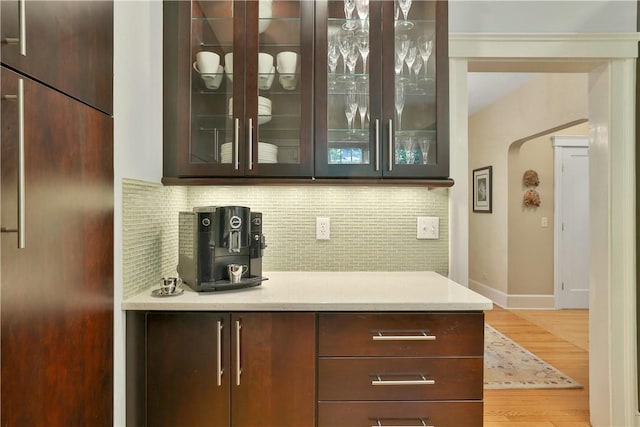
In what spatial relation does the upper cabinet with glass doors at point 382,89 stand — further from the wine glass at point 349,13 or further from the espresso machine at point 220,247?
the espresso machine at point 220,247

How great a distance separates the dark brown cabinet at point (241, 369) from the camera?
1.43 meters

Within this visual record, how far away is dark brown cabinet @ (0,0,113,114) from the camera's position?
91cm

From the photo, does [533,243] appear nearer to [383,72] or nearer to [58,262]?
[383,72]

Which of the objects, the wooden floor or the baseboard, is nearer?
the wooden floor

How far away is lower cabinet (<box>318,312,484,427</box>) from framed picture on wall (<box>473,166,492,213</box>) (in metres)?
4.22

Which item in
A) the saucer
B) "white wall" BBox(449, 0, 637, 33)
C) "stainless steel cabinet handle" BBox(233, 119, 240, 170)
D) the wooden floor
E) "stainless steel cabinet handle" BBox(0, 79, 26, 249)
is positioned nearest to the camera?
"stainless steel cabinet handle" BBox(0, 79, 26, 249)

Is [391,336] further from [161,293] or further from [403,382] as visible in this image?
[161,293]

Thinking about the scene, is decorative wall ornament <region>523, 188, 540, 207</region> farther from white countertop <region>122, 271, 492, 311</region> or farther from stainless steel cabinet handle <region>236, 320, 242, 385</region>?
stainless steel cabinet handle <region>236, 320, 242, 385</region>

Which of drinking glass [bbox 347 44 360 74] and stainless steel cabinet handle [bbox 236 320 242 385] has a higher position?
drinking glass [bbox 347 44 360 74]

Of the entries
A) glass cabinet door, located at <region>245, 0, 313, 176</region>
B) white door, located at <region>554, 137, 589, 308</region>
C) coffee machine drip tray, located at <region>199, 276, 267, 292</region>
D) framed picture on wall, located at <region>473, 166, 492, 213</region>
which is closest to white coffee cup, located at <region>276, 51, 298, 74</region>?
glass cabinet door, located at <region>245, 0, 313, 176</region>

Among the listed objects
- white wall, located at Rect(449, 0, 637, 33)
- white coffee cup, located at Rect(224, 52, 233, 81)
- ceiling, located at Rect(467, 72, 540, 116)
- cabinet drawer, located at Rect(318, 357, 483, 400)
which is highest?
ceiling, located at Rect(467, 72, 540, 116)

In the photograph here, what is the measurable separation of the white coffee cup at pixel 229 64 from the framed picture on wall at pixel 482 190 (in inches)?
174

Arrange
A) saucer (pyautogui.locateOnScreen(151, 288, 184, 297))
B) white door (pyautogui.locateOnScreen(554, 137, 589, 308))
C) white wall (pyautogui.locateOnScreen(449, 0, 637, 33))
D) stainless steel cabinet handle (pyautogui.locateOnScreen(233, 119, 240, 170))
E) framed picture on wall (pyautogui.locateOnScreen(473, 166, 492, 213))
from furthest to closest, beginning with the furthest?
framed picture on wall (pyautogui.locateOnScreen(473, 166, 492, 213)) → white door (pyautogui.locateOnScreen(554, 137, 589, 308)) → white wall (pyautogui.locateOnScreen(449, 0, 637, 33)) → stainless steel cabinet handle (pyautogui.locateOnScreen(233, 119, 240, 170)) → saucer (pyautogui.locateOnScreen(151, 288, 184, 297))

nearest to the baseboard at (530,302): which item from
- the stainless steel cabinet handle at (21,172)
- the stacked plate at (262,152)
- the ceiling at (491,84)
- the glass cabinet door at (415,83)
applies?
the ceiling at (491,84)
